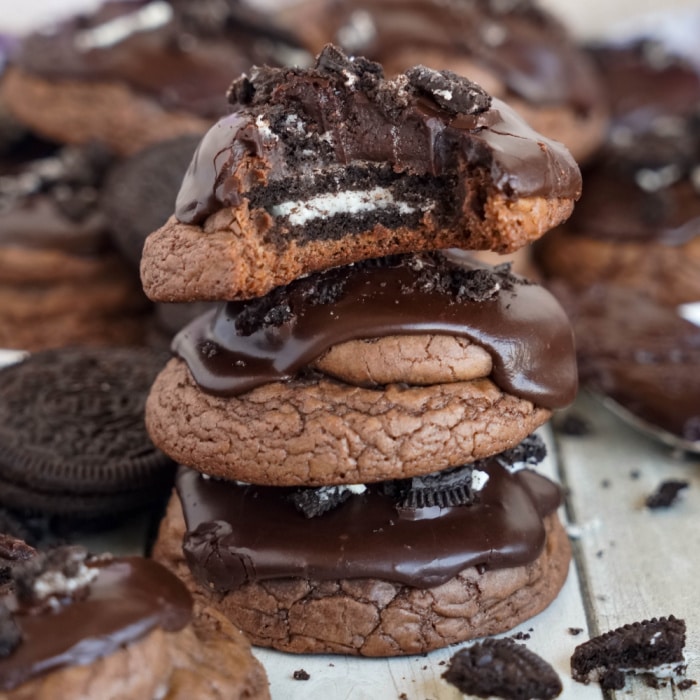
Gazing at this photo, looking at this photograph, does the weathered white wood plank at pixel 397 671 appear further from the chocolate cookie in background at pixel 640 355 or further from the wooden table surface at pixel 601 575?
the chocolate cookie in background at pixel 640 355

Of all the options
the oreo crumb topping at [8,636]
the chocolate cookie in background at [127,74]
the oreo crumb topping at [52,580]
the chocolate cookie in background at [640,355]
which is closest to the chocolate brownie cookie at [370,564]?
the oreo crumb topping at [52,580]

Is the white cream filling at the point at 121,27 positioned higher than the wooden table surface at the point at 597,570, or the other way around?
the white cream filling at the point at 121,27

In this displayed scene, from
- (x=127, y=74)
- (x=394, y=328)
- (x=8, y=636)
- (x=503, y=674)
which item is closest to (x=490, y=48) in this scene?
(x=127, y=74)

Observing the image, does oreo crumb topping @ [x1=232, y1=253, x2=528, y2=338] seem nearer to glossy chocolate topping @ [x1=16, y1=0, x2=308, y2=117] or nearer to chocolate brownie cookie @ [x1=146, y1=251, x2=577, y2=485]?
chocolate brownie cookie @ [x1=146, y1=251, x2=577, y2=485]

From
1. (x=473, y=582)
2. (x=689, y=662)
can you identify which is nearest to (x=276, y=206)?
(x=473, y=582)

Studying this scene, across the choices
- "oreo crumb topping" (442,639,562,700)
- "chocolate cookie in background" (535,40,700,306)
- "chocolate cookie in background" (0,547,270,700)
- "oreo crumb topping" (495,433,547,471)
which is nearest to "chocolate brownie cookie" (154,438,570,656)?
"oreo crumb topping" (495,433,547,471)

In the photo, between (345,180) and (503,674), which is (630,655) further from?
(345,180)
